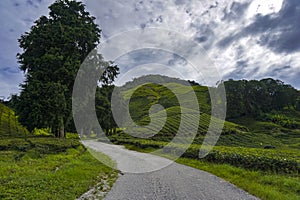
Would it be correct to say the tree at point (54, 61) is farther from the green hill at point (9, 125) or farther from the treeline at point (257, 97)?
the treeline at point (257, 97)

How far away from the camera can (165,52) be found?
14.5 meters

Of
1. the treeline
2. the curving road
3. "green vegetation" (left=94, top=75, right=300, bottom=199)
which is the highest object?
the treeline

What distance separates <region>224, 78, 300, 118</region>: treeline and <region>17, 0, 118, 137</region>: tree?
244ft

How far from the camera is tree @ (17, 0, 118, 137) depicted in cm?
2320

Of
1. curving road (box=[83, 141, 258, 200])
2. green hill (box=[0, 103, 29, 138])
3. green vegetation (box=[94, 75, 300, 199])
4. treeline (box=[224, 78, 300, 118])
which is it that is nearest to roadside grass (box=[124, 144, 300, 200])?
green vegetation (box=[94, 75, 300, 199])

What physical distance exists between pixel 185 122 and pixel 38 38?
33662mm

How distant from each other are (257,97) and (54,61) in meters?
92.0

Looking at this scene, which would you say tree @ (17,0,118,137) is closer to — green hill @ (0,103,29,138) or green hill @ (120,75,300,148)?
green hill @ (0,103,29,138)

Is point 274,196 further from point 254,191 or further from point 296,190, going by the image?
point 296,190

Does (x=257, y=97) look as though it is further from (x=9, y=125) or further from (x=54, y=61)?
(x=54, y=61)

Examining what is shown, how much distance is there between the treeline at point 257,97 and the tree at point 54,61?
74.3m

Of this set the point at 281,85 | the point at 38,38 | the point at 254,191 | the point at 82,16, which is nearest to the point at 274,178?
the point at 254,191

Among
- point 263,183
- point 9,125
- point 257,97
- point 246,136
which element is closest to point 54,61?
point 9,125

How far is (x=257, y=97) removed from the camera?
101 m
